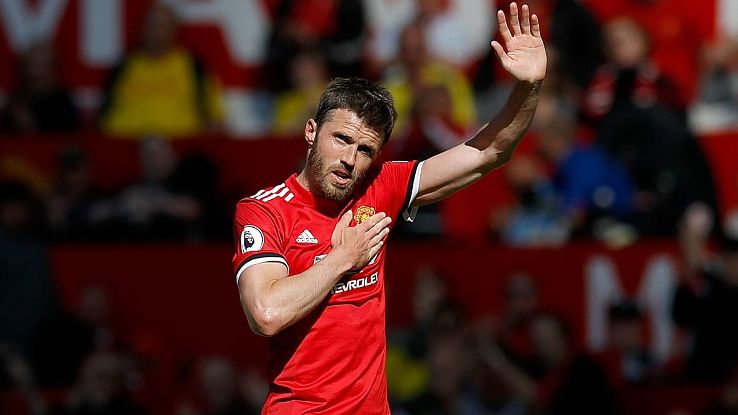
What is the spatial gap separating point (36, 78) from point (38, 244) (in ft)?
10.0

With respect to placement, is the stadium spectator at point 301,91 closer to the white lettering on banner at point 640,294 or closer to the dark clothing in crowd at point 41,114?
the dark clothing in crowd at point 41,114

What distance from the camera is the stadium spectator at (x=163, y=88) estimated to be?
13672mm

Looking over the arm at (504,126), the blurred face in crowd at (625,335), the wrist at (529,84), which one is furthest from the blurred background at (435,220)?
the wrist at (529,84)

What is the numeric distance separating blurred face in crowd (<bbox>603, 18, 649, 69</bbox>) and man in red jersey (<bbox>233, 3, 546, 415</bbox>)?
628cm

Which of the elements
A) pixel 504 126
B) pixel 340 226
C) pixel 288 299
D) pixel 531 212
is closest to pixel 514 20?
pixel 504 126

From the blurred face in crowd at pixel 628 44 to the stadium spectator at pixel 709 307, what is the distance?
215 centimetres

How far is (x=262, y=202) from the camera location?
6203 mm

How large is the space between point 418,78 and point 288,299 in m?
7.48

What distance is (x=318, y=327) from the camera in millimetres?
6117

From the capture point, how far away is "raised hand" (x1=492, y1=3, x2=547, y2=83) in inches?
250

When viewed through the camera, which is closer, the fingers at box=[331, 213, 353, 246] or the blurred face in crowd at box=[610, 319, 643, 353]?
the fingers at box=[331, 213, 353, 246]

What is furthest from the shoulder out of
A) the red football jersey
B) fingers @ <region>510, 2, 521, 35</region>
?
fingers @ <region>510, 2, 521, 35</region>

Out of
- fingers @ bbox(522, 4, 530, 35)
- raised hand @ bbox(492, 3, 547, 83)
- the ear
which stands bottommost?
the ear

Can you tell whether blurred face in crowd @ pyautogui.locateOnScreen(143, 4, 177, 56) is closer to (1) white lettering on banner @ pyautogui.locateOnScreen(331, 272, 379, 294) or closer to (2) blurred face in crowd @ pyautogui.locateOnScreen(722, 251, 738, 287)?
(2) blurred face in crowd @ pyautogui.locateOnScreen(722, 251, 738, 287)
